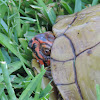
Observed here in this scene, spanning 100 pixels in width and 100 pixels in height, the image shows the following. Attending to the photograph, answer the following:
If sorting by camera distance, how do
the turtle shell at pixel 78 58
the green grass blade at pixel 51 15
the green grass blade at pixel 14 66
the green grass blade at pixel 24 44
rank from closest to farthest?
the turtle shell at pixel 78 58 < the green grass blade at pixel 14 66 < the green grass blade at pixel 24 44 < the green grass blade at pixel 51 15

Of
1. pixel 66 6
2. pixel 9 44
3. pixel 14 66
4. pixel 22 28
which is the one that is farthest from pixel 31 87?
pixel 66 6

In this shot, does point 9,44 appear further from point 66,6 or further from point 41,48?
point 66,6

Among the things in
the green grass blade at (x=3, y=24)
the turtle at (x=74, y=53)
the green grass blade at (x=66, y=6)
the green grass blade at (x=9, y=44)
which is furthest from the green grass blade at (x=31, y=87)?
the green grass blade at (x=66, y=6)

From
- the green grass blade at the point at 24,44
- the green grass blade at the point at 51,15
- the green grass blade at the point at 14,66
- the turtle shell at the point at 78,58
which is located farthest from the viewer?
the green grass blade at the point at 51,15

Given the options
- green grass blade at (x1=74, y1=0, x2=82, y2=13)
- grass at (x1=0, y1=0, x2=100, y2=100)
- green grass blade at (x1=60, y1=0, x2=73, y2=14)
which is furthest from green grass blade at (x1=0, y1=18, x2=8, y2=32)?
green grass blade at (x1=74, y1=0, x2=82, y2=13)

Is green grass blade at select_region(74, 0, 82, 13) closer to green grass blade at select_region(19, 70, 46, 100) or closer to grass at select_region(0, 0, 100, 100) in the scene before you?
grass at select_region(0, 0, 100, 100)

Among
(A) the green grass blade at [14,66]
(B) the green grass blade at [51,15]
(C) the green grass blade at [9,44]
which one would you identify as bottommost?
(A) the green grass blade at [14,66]

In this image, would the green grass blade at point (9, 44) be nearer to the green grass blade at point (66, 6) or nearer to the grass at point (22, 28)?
the grass at point (22, 28)

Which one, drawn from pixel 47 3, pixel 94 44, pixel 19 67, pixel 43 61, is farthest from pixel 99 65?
pixel 47 3
